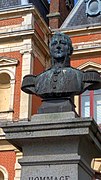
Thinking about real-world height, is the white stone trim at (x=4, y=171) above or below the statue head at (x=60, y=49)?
below

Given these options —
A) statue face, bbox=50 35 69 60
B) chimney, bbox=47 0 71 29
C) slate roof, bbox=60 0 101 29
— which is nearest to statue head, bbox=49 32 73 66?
statue face, bbox=50 35 69 60

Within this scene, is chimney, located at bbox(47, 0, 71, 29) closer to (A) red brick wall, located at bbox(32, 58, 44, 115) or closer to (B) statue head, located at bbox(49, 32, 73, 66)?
(A) red brick wall, located at bbox(32, 58, 44, 115)

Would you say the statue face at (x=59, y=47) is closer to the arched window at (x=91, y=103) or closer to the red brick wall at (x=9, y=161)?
the red brick wall at (x=9, y=161)

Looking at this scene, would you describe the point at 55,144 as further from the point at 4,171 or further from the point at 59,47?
the point at 4,171

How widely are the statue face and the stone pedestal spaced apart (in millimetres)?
960

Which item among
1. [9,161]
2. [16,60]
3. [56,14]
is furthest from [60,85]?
[56,14]

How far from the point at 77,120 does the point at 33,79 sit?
1.10 metres

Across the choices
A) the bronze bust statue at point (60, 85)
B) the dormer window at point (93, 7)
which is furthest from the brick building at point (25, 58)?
the bronze bust statue at point (60, 85)

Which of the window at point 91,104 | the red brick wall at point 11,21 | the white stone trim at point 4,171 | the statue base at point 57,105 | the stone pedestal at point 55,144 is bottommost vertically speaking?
the white stone trim at point 4,171

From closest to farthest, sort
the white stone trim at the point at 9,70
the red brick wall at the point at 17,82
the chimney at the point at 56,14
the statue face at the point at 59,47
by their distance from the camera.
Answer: the statue face at the point at 59,47
the red brick wall at the point at 17,82
the white stone trim at the point at 9,70
the chimney at the point at 56,14

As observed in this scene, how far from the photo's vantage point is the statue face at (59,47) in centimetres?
606

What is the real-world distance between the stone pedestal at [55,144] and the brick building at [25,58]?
8913 millimetres

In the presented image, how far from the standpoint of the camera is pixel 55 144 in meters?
5.35

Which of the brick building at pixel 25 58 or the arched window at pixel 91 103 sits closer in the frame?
the brick building at pixel 25 58
